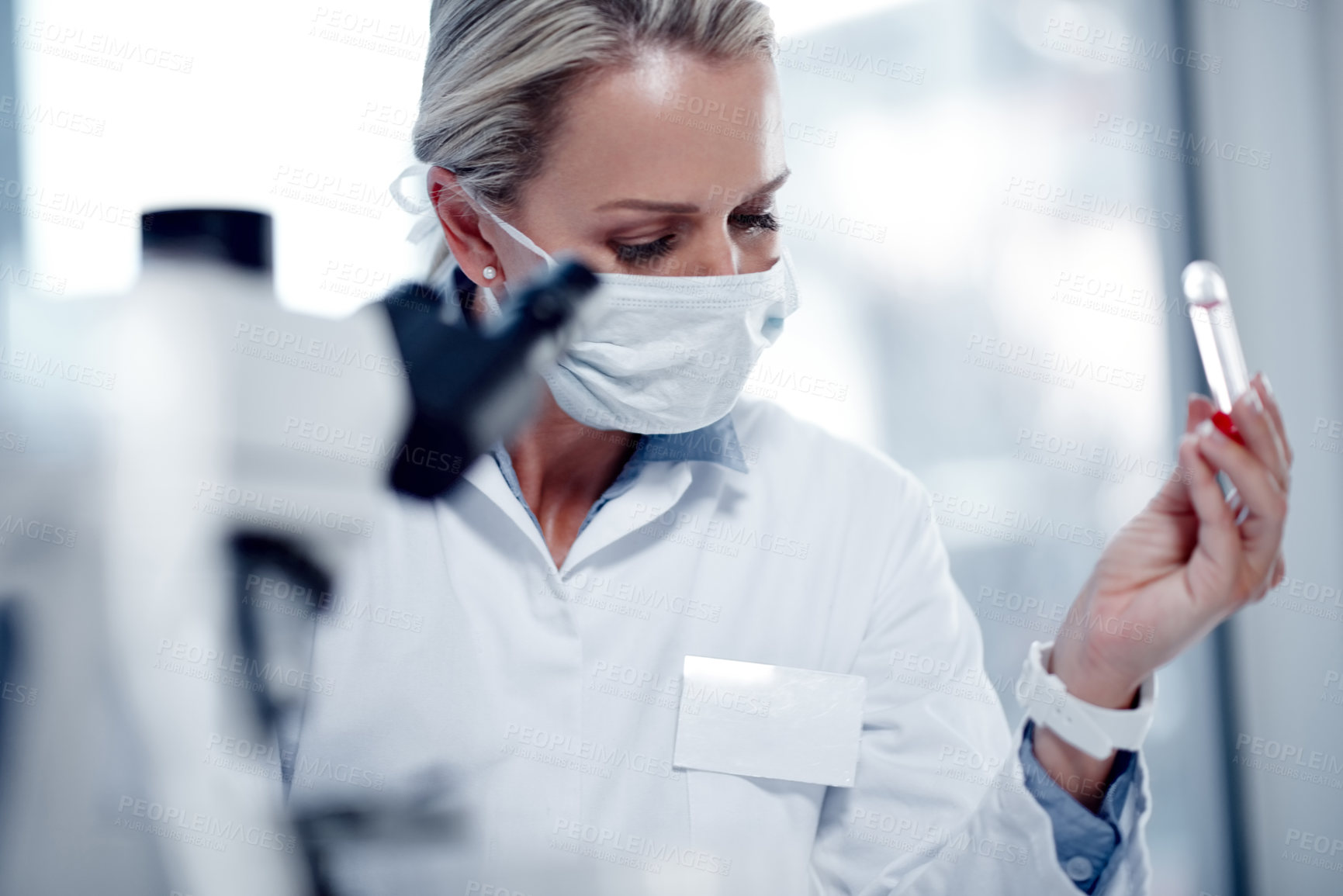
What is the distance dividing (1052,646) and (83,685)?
0.72 metres

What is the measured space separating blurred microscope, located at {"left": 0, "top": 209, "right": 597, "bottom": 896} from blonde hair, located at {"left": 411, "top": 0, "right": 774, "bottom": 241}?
1.13 ft

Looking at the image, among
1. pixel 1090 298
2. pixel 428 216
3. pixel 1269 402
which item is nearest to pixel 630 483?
pixel 428 216

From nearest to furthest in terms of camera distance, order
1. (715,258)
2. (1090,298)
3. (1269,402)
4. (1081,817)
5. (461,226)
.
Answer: (1269,402) < (1081,817) < (715,258) < (461,226) < (1090,298)

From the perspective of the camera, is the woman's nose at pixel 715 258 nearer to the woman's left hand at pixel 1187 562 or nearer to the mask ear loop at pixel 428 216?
the mask ear loop at pixel 428 216

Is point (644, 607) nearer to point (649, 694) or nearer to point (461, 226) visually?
point (649, 694)

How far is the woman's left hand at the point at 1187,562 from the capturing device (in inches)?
28.3

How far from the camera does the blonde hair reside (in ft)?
3.16

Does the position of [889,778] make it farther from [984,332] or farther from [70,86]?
[70,86]

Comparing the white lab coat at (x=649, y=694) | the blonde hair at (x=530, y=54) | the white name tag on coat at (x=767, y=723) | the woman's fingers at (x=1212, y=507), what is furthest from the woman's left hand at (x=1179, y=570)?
the blonde hair at (x=530, y=54)

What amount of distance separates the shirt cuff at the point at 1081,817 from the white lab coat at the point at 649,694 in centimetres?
2

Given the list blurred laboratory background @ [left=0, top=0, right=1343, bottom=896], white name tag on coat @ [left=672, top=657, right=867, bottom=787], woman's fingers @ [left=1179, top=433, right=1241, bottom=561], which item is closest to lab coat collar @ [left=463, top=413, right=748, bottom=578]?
white name tag on coat @ [left=672, top=657, right=867, bottom=787]

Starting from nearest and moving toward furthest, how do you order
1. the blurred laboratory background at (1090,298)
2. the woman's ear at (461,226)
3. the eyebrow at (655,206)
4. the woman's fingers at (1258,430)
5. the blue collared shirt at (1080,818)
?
the woman's fingers at (1258,430)
the blue collared shirt at (1080,818)
the eyebrow at (655,206)
the woman's ear at (461,226)
the blurred laboratory background at (1090,298)

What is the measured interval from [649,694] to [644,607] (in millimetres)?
89

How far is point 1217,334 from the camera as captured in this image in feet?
2.52
